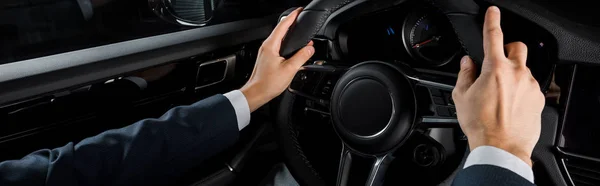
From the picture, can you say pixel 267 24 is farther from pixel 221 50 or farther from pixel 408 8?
pixel 408 8

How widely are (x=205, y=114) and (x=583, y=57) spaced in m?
0.75

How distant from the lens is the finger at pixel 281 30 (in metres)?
1.12

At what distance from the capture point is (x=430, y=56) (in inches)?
45.9

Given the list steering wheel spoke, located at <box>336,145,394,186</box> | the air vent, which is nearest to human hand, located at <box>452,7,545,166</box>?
the air vent

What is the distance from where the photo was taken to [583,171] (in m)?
0.90

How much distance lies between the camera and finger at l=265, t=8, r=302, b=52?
112 cm

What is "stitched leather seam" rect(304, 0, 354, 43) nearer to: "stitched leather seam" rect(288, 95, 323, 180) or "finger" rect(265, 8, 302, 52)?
"finger" rect(265, 8, 302, 52)

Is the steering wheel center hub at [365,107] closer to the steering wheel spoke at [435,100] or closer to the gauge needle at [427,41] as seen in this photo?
the steering wheel spoke at [435,100]

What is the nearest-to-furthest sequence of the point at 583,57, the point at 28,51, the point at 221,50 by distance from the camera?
the point at 583,57, the point at 28,51, the point at 221,50

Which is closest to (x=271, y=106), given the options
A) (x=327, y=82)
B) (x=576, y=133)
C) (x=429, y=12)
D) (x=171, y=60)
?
(x=327, y=82)

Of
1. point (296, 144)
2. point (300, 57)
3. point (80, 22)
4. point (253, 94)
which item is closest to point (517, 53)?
point (300, 57)

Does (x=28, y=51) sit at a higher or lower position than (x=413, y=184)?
higher

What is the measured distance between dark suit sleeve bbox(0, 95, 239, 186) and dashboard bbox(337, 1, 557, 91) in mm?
367

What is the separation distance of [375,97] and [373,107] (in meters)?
0.02
